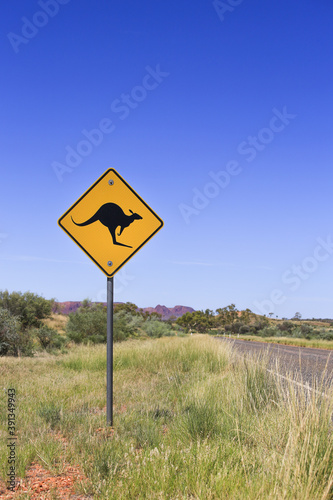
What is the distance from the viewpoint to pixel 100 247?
6000mm

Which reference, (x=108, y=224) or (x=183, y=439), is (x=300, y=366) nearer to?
(x=183, y=439)

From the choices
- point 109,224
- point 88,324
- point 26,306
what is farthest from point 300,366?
point 26,306

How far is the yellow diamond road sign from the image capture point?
233 inches

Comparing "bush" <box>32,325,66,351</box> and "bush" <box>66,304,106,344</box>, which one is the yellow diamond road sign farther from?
"bush" <box>66,304,106,344</box>

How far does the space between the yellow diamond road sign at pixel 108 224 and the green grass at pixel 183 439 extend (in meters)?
2.18

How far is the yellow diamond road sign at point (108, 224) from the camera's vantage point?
5.92m

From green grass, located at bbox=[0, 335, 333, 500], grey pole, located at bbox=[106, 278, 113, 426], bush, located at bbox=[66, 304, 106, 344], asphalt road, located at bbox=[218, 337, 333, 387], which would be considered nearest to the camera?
green grass, located at bbox=[0, 335, 333, 500]

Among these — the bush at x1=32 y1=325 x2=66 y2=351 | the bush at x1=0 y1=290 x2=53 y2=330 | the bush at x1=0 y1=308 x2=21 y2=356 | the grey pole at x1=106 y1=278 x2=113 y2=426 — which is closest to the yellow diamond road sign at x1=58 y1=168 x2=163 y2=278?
the grey pole at x1=106 y1=278 x2=113 y2=426

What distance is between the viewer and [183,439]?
4562 mm

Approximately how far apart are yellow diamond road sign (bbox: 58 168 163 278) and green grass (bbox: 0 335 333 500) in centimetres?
218

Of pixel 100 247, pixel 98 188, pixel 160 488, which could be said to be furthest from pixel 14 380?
pixel 160 488

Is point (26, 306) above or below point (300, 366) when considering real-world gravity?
above

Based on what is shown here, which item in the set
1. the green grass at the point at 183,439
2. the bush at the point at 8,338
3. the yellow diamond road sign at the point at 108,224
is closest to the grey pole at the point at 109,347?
the yellow diamond road sign at the point at 108,224

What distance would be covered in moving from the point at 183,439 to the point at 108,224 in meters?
3.07
